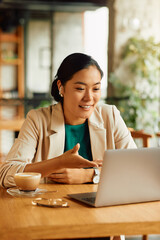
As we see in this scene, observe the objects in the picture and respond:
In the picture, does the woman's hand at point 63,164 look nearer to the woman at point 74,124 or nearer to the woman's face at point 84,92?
the woman at point 74,124

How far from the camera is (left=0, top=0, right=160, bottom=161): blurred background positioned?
19.8 ft

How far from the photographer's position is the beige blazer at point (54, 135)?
2021mm

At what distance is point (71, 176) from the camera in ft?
5.89

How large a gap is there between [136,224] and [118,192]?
19 cm

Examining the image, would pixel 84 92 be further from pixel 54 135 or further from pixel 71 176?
pixel 71 176

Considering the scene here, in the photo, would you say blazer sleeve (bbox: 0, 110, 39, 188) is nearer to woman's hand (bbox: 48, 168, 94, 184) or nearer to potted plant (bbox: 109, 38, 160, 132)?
woman's hand (bbox: 48, 168, 94, 184)

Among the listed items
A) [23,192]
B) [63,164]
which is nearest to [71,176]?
[63,164]

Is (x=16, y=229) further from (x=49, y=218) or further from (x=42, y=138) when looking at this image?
(x=42, y=138)

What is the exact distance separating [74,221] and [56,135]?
3.00 ft

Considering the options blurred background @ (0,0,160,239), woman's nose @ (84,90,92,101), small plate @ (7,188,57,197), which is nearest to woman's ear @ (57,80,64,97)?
woman's nose @ (84,90,92,101)

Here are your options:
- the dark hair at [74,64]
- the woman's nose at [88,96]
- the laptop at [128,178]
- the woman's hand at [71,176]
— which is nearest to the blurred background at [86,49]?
the dark hair at [74,64]

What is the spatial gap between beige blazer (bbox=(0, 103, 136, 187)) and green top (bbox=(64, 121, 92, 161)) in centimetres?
4

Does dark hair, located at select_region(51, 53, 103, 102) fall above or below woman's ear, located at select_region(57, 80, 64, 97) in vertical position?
above

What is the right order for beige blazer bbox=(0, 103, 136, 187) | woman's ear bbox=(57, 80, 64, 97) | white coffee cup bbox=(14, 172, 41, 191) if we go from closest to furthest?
white coffee cup bbox=(14, 172, 41, 191)
beige blazer bbox=(0, 103, 136, 187)
woman's ear bbox=(57, 80, 64, 97)
